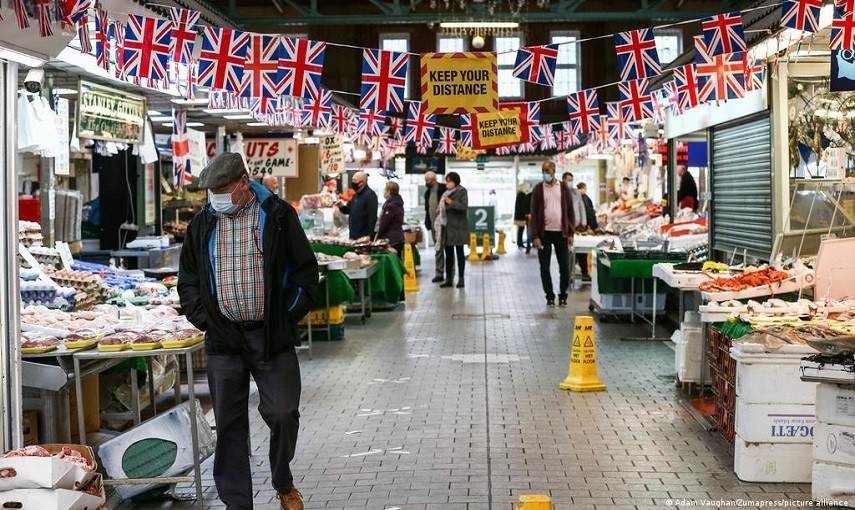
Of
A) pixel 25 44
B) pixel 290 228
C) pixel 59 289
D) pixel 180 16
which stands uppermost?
pixel 180 16

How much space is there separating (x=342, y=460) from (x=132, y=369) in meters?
1.63

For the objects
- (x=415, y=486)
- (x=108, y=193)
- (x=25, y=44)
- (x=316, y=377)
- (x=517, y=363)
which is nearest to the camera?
(x=25, y=44)

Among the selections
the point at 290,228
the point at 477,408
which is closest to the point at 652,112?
the point at 477,408

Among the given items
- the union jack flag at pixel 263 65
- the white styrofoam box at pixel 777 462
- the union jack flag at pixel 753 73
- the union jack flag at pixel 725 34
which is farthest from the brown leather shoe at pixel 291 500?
the union jack flag at pixel 753 73

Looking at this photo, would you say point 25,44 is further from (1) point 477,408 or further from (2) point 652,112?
(2) point 652,112

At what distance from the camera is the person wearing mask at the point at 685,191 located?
20.7 m

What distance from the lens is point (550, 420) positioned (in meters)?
9.27

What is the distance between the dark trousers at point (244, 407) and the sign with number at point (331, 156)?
18996 millimetres

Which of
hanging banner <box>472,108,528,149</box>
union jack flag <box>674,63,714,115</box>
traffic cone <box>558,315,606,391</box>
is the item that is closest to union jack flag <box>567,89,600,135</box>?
hanging banner <box>472,108,528,149</box>

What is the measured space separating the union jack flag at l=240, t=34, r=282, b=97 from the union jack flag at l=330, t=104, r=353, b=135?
6.98 m

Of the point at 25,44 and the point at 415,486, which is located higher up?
the point at 25,44

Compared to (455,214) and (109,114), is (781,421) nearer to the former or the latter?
(109,114)

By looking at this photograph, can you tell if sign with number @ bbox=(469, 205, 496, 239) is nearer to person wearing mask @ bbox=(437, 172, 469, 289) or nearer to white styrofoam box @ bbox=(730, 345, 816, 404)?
person wearing mask @ bbox=(437, 172, 469, 289)

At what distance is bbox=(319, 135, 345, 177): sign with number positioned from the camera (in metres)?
25.1
